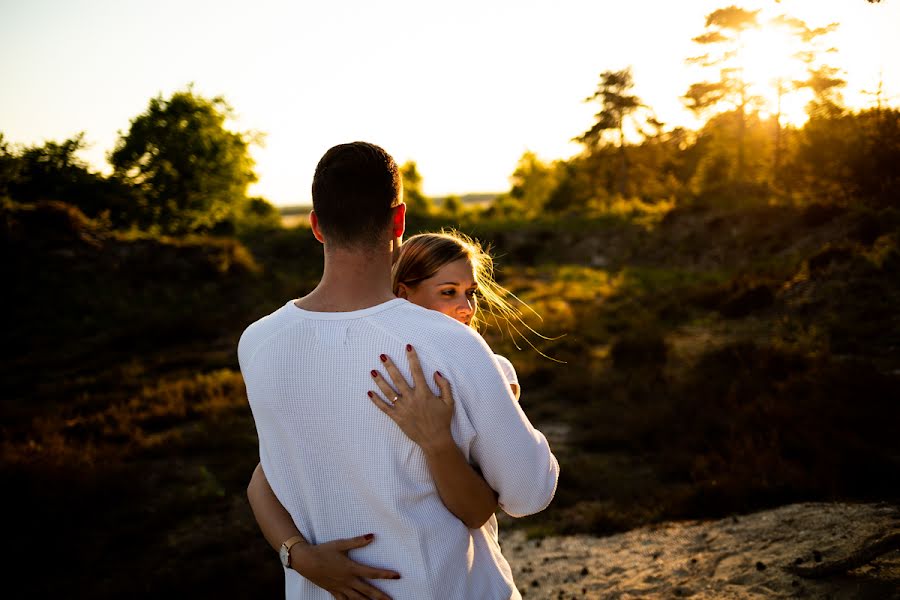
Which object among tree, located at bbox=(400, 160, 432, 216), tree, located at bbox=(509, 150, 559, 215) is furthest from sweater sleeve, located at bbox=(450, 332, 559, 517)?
tree, located at bbox=(509, 150, 559, 215)

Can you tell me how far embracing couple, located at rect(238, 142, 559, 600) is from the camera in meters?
1.52

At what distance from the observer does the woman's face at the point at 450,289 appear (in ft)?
8.52

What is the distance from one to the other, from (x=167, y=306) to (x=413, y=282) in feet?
68.0

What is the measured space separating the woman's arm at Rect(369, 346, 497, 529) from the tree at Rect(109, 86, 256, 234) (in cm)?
3688

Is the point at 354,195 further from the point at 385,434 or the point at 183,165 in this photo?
the point at 183,165

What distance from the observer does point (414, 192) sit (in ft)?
182

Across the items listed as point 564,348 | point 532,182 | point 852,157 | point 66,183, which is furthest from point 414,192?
point 564,348

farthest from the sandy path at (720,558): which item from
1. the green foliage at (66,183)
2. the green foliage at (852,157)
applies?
the green foliage at (66,183)

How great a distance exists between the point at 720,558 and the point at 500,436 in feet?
13.8

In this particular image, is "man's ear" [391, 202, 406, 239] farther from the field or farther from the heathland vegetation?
the heathland vegetation

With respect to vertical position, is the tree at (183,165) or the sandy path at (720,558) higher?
the tree at (183,165)

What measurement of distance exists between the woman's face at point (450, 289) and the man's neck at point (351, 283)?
3.15 ft

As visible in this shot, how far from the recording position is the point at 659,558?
5.20 metres

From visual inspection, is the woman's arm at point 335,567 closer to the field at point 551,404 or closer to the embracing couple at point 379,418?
the embracing couple at point 379,418
